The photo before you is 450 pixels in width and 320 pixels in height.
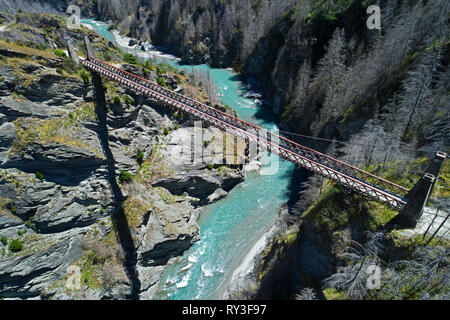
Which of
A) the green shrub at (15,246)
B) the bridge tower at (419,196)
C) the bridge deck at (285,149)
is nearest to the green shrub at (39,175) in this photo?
the green shrub at (15,246)

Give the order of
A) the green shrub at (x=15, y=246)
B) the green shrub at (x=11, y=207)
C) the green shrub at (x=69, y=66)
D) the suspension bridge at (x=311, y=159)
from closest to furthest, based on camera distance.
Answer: the suspension bridge at (x=311, y=159)
the green shrub at (x=15, y=246)
the green shrub at (x=11, y=207)
the green shrub at (x=69, y=66)

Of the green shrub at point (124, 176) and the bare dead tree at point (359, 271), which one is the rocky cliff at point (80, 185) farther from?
the bare dead tree at point (359, 271)

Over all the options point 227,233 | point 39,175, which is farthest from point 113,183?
point 227,233

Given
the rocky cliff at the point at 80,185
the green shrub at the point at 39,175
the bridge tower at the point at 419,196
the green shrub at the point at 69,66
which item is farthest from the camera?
the green shrub at the point at 69,66

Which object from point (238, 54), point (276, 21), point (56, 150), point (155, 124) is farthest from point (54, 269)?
point (238, 54)

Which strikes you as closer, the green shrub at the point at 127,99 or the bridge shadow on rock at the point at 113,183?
the bridge shadow on rock at the point at 113,183

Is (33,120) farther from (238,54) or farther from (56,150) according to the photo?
(238,54)

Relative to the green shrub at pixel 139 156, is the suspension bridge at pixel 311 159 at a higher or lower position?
higher
